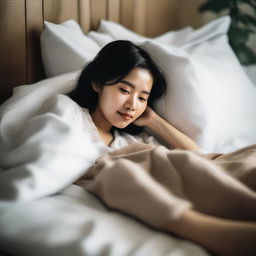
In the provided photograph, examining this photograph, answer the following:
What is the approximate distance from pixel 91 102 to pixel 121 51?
17 cm

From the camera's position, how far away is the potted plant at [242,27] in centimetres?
157

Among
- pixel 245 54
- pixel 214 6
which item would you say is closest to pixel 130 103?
pixel 245 54

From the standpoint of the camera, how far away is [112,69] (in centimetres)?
101

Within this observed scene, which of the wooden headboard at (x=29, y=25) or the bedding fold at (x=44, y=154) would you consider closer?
the bedding fold at (x=44, y=154)

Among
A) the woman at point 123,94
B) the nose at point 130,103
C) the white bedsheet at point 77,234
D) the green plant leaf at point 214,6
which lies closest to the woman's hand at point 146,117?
the woman at point 123,94

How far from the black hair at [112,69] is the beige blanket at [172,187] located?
294 millimetres

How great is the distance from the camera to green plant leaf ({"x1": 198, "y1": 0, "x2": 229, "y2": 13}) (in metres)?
1.64

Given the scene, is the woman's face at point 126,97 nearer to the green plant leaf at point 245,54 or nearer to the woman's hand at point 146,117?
the woman's hand at point 146,117

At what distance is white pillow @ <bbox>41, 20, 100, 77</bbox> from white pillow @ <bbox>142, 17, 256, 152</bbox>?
0.19 metres

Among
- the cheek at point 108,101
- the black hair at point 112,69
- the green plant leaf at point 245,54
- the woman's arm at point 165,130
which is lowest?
the woman's arm at point 165,130

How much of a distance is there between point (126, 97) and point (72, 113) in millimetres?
155

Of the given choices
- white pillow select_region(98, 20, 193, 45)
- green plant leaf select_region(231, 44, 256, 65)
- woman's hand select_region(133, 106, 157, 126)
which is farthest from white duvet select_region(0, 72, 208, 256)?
green plant leaf select_region(231, 44, 256, 65)

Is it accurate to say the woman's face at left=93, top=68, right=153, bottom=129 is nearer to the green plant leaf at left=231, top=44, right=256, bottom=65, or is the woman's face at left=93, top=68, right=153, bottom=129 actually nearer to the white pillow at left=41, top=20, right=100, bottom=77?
the white pillow at left=41, top=20, right=100, bottom=77

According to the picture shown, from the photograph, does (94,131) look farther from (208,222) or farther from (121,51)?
(208,222)
